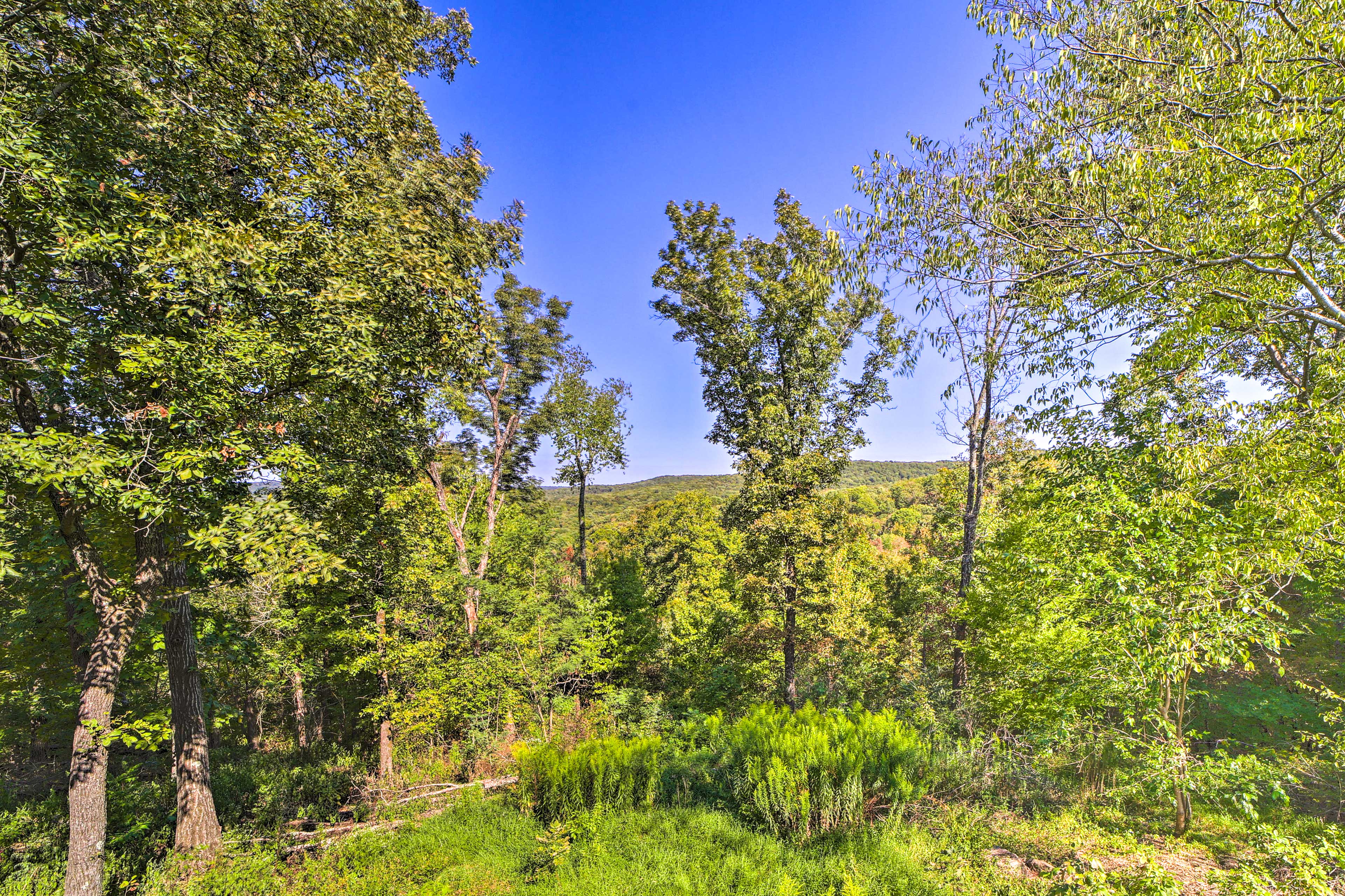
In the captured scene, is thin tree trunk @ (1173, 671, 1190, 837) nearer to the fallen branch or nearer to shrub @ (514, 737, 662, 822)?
shrub @ (514, 737, 662, 822)

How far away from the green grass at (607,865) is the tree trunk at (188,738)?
641mm

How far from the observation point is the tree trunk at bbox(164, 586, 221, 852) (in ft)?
19.4

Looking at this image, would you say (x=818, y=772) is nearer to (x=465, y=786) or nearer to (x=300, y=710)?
(x=465, y=786)

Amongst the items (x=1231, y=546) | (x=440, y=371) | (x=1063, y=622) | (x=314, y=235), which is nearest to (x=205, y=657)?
(x=440, y=371)

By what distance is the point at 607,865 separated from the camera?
518 centimetres

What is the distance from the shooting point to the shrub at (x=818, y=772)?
5.93 m

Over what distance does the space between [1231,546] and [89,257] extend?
12.7 m

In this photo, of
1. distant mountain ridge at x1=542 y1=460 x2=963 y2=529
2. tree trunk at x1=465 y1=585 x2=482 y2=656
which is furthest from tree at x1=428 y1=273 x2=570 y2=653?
distant mountain ridge at x1=542 y1=460 x2=963 y2=529

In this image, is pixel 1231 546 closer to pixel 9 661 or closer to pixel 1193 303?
pixel 1193 303

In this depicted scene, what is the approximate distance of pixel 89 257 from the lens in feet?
13.8

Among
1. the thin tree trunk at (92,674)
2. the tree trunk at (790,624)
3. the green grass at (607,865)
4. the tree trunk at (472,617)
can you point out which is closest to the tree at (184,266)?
the thin tree trunk at (92,674)

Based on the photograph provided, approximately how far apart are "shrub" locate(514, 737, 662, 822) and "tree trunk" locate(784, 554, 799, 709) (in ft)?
15.9

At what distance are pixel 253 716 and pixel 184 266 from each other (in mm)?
19922

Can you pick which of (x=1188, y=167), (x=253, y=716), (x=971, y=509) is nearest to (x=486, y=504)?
(x=253, y=716)
